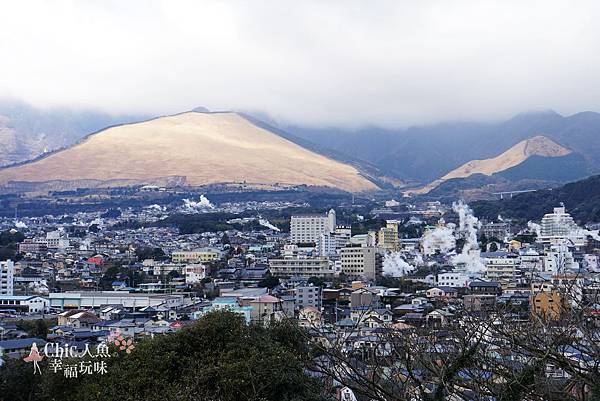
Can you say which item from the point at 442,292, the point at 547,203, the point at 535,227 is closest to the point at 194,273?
the point at 442,292

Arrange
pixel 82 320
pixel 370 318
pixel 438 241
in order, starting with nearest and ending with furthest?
pixel 370 318 → pixel 82 320 → pixel 438 241

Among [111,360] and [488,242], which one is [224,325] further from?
[488,242]

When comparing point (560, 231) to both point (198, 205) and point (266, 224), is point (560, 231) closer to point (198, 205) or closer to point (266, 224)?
point (266, 224)

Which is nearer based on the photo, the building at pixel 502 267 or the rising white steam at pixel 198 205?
the building at pixel 502 267

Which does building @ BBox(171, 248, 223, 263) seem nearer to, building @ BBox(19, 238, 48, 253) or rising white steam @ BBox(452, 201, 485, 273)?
building @ BBox(19, 238, 48, 253)

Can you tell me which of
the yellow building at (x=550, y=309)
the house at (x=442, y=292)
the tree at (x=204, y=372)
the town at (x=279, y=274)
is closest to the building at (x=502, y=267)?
the town at (x=279, y=274)

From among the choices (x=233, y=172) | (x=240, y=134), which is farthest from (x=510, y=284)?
(x=240, y=134)

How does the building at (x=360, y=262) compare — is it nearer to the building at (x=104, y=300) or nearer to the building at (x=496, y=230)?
the building at (x=104, y=300)
